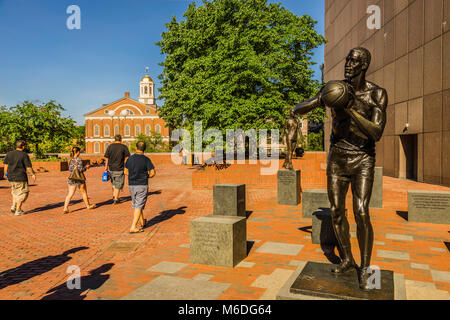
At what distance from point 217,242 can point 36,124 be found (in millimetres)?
28573

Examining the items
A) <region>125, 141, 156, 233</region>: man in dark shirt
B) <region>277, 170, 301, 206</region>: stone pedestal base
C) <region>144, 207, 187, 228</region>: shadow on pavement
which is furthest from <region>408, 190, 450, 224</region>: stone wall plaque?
<region>125, 141, 156, 233</region>: man in dark shirt

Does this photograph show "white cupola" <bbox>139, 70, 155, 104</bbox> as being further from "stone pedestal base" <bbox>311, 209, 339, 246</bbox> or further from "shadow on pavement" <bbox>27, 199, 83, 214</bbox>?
"stone pedestal base" <bbox>311, 209, 339, 246</bbox>

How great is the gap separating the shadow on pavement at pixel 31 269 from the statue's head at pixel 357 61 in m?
5.14

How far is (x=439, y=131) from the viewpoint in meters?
16.5

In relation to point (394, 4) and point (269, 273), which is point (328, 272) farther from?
point (394, 4)

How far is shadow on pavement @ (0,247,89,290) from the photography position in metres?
4.99

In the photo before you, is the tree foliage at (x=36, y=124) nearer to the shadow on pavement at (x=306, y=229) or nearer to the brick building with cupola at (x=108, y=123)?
the shadow on pavement at (x=306, y=229)

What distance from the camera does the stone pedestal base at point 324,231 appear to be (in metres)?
6.42

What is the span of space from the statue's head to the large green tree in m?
14.2

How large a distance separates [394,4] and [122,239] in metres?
20.8
